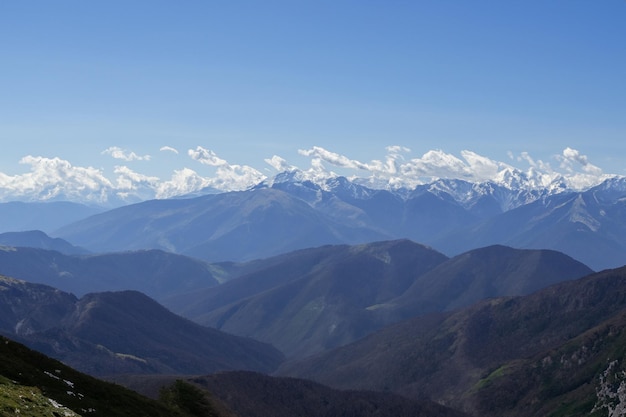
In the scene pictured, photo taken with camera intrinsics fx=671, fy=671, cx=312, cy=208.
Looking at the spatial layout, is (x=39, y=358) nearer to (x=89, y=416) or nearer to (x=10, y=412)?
(x=89, y=416)

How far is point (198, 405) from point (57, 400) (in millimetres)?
76296

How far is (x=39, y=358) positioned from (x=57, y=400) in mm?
22721

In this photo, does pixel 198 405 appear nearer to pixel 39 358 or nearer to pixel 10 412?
pixel 39 358

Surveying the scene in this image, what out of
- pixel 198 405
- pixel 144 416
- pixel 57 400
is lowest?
pixel 198 405

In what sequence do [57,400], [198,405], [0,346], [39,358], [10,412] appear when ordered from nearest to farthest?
[10,412], [57,400], [0,346], [39,358], [198,405]

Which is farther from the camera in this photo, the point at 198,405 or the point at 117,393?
the point at 198,405

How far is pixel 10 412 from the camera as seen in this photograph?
70.8m

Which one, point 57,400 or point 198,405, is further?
point 198,405

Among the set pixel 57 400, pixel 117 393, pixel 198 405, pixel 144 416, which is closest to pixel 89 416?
pixel 57 400

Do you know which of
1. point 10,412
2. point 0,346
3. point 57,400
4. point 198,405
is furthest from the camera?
point 198,405

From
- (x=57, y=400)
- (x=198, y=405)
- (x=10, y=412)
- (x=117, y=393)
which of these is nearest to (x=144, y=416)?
(x=117, y=393)

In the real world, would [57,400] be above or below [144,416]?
above

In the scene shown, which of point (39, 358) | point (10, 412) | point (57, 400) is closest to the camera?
point (10, 412)

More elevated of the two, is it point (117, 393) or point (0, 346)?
point (0, 346)
